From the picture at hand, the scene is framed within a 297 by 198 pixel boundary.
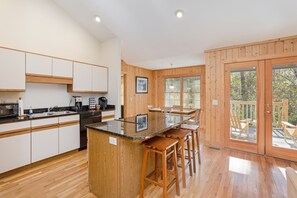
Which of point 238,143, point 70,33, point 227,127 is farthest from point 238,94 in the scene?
point 70,33

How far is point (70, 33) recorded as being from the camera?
12.3ft

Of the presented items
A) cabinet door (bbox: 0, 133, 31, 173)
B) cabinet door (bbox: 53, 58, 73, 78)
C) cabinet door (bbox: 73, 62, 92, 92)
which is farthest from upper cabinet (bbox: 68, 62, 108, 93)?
cabinet door (bbox: 0, 133, 31, 173)

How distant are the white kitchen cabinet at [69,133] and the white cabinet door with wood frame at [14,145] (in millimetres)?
547

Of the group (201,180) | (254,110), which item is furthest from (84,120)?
(254,110)

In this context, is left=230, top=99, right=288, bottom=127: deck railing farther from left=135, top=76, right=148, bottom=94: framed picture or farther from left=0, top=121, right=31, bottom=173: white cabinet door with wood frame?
left=0, top=121, right=31, bottom=173: white cabinet door with wood frame

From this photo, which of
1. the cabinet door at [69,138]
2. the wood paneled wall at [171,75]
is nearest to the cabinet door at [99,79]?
the cabinet door at [69,138]

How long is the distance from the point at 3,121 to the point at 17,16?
201 cm

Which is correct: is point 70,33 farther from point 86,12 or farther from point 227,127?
point 227,127

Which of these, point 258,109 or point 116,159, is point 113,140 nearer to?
point 116,159

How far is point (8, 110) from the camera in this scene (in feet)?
8.67

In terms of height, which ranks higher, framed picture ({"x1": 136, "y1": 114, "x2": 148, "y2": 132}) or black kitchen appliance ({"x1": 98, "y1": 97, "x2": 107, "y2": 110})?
black kitchen appliance ({"x1": 98, "y1": 97, "x2": 107, "y2": 110})

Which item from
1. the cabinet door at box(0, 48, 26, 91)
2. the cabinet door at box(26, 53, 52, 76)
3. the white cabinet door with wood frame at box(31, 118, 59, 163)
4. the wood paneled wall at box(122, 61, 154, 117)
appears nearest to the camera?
the cabinet door at box(0, 48, 26, 91)

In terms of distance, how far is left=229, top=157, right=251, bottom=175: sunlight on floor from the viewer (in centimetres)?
260

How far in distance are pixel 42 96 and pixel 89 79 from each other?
1068mm
